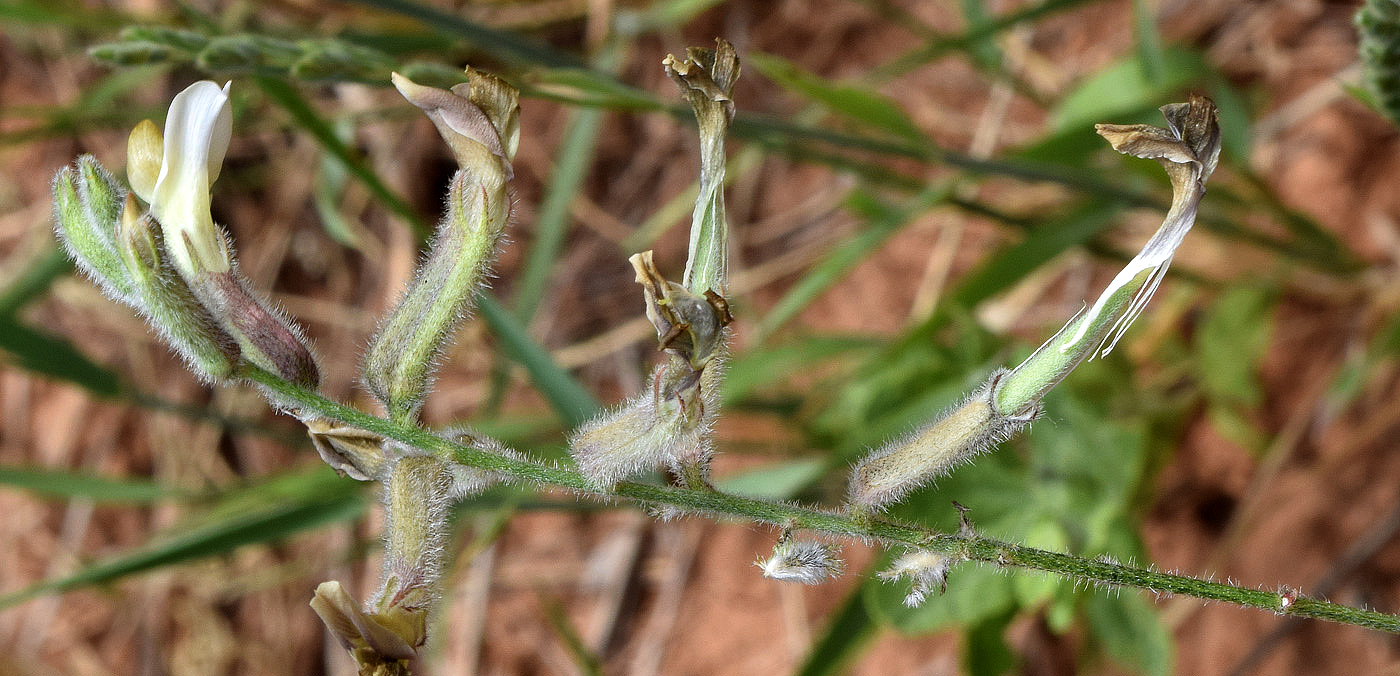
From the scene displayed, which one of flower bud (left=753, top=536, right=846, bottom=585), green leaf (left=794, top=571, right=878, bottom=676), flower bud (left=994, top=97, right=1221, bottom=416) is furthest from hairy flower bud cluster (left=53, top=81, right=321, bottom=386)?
green leaf (left=794, top=571, right=878, bottom=676)

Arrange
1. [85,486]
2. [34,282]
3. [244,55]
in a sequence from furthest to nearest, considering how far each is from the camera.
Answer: [85,486], [34,282], [244,55]

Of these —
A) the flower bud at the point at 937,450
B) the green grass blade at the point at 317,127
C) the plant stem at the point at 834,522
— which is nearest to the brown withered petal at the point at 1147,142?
the flower bud at the point at 937,450

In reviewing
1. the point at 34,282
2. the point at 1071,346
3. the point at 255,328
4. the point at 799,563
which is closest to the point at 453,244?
the point at 255,328

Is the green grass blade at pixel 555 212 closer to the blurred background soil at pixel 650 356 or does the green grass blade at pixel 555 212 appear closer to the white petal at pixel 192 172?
the blurred background soil at pixel 650 356

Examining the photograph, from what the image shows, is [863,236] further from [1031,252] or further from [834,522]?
[834,522]

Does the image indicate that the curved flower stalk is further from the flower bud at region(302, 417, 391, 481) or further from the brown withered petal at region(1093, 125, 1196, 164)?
the brown withered petal at region(1093, 125, 1196, 164)

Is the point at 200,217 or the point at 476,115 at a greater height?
the point at 476,115
